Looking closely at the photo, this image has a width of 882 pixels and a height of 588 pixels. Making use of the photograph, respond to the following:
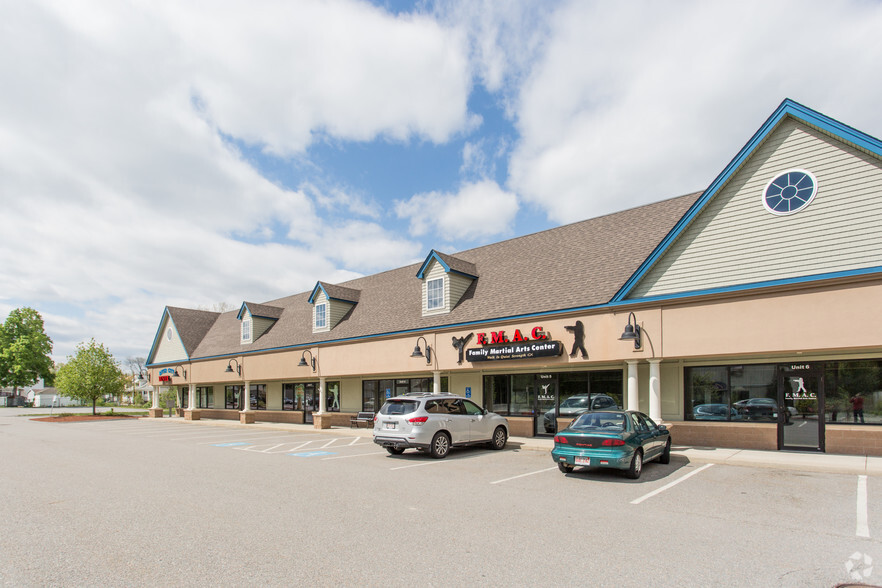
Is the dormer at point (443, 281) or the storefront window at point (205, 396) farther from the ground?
the dormer at point (443, 281)

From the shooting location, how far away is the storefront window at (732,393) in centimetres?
1513

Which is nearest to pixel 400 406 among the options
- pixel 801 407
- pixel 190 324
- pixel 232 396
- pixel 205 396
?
pixel 801 407

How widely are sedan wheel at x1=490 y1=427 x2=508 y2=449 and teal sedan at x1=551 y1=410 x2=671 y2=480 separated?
14.6ft

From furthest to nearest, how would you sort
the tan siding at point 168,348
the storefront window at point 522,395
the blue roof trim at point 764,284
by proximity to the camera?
1. the tan siding at point 168,348
2. the storefront window at point 522,395
3. the blue roof trim at point 764,284

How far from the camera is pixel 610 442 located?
10906 mm

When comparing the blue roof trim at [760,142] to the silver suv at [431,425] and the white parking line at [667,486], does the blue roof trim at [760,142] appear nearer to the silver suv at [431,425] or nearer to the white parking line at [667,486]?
the white parking line at [667,486]

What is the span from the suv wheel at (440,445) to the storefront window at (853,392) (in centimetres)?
Answer: 1035

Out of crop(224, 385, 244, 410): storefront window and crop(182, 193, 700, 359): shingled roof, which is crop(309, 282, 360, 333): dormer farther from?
crop(224, 385, 244, 410): storefront window

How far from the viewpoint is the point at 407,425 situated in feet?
47.5

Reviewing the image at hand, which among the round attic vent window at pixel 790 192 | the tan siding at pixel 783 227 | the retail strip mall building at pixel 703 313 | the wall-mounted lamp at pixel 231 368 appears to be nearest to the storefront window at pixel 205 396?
the wall-mounted lamp at pixel 231 368

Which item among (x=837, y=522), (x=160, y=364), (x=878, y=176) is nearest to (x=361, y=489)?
(x=837, y=522)

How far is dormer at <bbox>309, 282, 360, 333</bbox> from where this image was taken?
92.9 feet

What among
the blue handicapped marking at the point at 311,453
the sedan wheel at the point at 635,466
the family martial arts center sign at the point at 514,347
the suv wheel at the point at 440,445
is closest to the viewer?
the sedan wheel at the point at 635,466

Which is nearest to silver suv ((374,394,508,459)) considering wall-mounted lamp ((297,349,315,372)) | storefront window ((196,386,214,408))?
wall-mounted lamp ((297,349,315,372))
